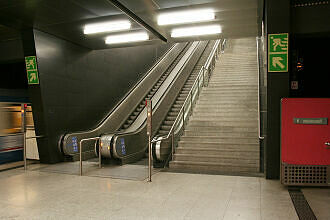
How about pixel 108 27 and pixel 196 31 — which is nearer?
pixel 108 27

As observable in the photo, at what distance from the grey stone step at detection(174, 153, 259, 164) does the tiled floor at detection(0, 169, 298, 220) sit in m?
0.78

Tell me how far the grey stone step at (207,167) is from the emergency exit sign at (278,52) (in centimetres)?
230

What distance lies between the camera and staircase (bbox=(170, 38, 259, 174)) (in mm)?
6492

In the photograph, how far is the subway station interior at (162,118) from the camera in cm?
441

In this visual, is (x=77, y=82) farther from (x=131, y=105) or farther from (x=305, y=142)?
(x=305, y=142)

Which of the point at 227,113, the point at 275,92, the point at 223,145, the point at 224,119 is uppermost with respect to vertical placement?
the point at 275,92

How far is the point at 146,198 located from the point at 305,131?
3002 millimetres

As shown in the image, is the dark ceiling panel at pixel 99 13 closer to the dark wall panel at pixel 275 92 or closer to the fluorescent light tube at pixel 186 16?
the fluorescent light tube at pixel 186 16

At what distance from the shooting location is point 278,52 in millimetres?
5328

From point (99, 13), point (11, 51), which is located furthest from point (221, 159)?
point (11, 51)

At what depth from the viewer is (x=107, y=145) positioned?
7.21 meters

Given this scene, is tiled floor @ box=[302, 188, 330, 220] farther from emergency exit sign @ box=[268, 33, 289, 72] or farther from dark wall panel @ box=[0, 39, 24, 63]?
dark wall panel @ box=[0, 39, 24, 63]

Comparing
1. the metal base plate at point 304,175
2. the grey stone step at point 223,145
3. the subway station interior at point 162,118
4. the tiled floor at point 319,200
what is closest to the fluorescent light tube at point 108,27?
the subway station interior at point 162,118

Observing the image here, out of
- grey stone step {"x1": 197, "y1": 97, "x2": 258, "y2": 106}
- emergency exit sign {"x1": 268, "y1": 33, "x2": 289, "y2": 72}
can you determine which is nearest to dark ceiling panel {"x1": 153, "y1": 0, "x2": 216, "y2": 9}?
emergency exit sign {"x1": 268, "y1": 33, "x2": 289, "y2": 72}
